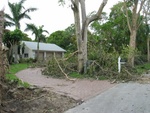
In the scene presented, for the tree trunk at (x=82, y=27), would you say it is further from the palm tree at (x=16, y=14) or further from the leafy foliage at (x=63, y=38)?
the leafy foliage at (x=63, y=38)

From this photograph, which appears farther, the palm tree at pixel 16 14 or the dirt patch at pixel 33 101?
the palm tree at pixel 16 14

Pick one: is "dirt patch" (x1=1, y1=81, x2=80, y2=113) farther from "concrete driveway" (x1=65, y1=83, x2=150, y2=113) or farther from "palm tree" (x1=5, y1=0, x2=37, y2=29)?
"palm tree" (x1=5, y1=0, x2=37, y2=29)

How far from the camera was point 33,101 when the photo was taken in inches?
258

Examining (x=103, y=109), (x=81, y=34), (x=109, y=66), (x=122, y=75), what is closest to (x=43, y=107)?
(x=103, y=109)

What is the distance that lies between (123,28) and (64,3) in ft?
56.5

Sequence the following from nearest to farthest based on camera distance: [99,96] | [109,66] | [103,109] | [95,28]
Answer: [103,109]
[99,96]
[109,66]
[95,28]

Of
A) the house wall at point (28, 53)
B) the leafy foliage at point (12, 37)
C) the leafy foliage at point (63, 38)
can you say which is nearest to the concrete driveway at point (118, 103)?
the leafy foliage at point (12, 37)

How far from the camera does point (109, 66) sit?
1312 centimetres

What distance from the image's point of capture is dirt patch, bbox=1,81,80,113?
5.91 m

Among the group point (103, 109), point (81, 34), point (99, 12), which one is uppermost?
point (99, 12)

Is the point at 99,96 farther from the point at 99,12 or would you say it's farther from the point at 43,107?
the point at 99,12

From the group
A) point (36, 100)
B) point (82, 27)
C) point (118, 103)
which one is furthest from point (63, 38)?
point (118, 103)

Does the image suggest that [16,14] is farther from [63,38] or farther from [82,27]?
[82,27]

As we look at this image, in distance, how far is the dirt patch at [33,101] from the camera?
19.4 ft
